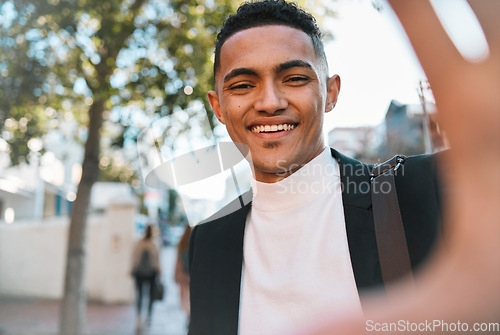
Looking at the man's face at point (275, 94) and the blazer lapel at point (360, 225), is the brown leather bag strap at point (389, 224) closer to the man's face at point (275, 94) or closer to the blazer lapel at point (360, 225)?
the blazer lapel at point (360, 225)

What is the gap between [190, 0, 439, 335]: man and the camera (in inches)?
53.4

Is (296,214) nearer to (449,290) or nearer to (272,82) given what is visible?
(272,82)

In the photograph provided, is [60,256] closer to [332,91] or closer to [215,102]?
[215,102]

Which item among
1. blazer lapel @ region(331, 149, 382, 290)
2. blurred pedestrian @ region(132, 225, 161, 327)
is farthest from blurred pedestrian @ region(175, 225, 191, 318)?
blazer lapel @ region(331, 149, 382, 290)

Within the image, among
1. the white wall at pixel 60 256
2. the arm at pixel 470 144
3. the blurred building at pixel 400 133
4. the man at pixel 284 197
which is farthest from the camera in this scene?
the white wall at pixel 60 256

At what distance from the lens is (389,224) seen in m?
1.19

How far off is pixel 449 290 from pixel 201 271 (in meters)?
1.18

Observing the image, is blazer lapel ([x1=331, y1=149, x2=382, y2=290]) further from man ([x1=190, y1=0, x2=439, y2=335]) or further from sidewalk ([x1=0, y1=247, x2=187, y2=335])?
sidewalk ([x1=0, y1=247, x2=187, y2=335])

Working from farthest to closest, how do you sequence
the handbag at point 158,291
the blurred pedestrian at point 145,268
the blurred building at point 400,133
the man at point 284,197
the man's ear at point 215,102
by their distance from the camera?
1. the blurred pedestrian at point 145,268
2. the handbag at point 158,291
3. the blurred building at point 400,133
4. the man's ear at point 215,102
5. the man at point 284,197

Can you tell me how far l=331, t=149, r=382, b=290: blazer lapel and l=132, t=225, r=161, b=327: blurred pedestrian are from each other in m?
7.07

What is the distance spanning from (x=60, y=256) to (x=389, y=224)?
12533mm

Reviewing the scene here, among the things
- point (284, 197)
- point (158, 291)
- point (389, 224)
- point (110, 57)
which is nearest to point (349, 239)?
point (389, 224)

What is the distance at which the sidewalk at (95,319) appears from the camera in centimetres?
809

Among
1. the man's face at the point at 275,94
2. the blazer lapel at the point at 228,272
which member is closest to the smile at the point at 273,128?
the man's face at the point at 275,94
